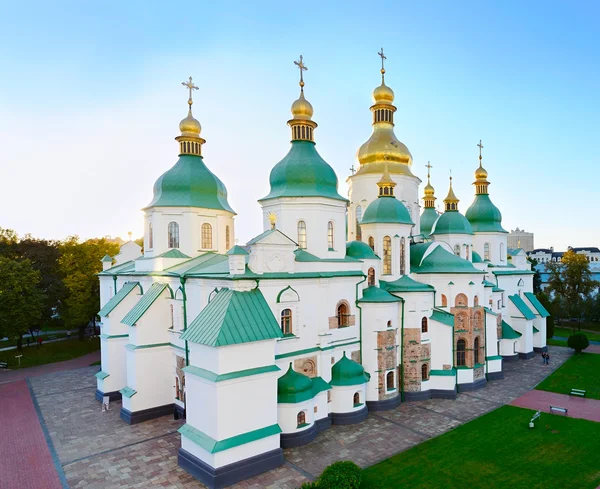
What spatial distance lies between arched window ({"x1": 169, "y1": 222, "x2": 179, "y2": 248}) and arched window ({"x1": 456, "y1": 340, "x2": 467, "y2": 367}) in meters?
18.2

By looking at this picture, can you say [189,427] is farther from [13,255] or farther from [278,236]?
[13,255]

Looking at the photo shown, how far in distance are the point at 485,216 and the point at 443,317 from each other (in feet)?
48.2

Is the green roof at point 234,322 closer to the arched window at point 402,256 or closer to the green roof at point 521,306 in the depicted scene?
the arched window at point 402,256

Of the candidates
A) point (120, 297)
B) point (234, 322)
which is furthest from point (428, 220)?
point (120, 297)

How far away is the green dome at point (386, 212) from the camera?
22.5 meters

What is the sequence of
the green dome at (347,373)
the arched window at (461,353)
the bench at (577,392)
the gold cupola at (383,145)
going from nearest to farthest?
the green dome at (347,373)
the bench at (577,392)
the arched window at (461,353)
the gold cupola at (383,145)

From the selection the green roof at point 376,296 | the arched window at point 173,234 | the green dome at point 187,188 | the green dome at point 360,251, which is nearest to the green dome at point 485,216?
the green dome at point 360,251

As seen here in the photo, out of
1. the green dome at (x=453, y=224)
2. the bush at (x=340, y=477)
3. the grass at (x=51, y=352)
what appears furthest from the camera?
the grass at (x=51, y=352)

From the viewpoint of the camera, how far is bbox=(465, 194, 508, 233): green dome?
3247cm

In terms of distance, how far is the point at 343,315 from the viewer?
19500 mm

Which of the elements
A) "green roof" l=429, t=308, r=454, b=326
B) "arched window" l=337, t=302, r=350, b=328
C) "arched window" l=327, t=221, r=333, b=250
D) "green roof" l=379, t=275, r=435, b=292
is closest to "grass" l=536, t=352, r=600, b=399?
"green roof" l=429, t=308, r=454, b=326

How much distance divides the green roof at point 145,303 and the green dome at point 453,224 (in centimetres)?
2041

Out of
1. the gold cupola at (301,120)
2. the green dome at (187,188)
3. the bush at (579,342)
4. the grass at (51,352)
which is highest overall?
the gold cupola at (301,120)

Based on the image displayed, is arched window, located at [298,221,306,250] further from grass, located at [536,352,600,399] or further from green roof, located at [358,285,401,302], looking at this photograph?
grass, located at [536,352,600,399]
